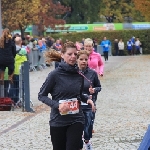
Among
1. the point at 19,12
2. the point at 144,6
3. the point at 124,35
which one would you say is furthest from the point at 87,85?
the point at 124,35

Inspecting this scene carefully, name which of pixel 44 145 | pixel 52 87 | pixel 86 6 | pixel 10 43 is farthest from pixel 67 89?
pixel 86 6

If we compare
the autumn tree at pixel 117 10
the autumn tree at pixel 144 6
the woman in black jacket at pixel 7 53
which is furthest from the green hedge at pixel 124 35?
the woman in black jacket at pixel 7 53

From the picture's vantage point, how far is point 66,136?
22.7 feet

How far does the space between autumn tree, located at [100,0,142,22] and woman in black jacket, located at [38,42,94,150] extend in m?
65.5

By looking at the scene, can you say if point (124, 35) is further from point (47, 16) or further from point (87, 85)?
point (87, 85)

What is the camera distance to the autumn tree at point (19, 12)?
41250 mm

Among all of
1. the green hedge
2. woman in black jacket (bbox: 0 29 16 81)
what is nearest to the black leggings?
woman in black jacket (bbox: 0 29 16 81)

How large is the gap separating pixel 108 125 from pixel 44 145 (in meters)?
2.52

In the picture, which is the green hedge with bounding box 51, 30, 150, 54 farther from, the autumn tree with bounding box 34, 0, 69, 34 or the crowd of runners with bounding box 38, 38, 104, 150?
the crowd of runners with bounding box 38, 38, 104, 150

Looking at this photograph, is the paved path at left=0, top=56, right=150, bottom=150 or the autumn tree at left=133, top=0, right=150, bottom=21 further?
Result: the autumn tree at left=133, top=0, right=150, bottom=21

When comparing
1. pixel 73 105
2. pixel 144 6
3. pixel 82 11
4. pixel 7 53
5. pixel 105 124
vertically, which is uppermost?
pixel 73 105

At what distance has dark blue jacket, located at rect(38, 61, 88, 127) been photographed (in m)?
6.90

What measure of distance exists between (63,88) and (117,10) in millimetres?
66506

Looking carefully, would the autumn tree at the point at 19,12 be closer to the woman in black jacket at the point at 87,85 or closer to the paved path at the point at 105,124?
the paved path at the point at 105,124
